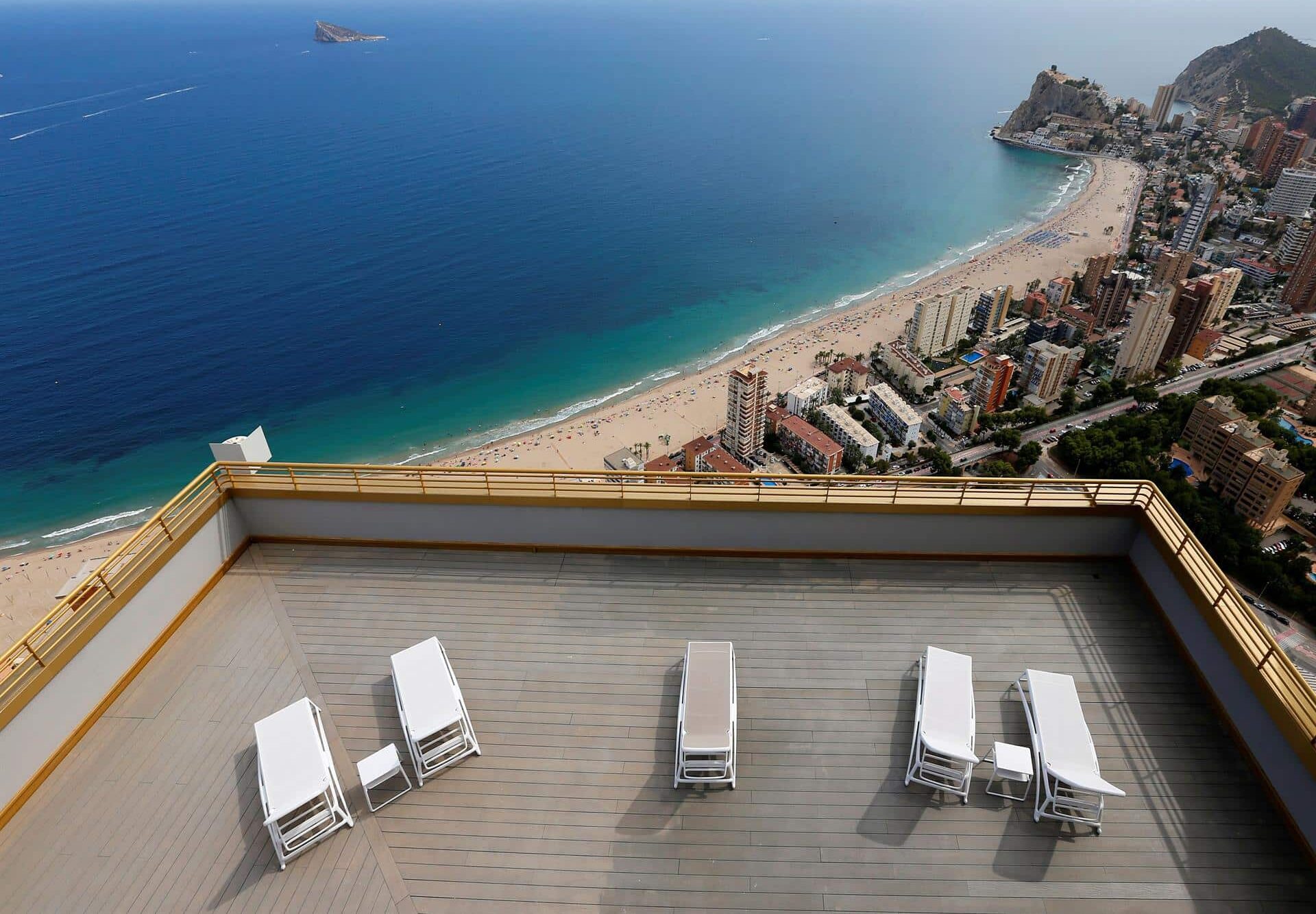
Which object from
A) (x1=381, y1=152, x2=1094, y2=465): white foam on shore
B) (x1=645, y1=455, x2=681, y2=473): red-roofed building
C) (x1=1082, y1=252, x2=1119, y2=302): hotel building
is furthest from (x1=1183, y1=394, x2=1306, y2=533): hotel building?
(x1=645, y1=455, x2=681, y2=473): red-roofed building

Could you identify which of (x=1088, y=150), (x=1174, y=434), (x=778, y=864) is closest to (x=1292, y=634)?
(x=1174, y=434)

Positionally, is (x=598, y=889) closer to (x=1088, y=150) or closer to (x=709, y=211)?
(x=709, y=211)

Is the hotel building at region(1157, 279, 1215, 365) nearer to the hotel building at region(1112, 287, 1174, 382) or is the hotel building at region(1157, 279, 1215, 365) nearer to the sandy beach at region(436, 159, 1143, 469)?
the hotel building at region(1112, 287, 1174, 382)

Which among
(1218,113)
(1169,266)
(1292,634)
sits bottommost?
(1292,634)

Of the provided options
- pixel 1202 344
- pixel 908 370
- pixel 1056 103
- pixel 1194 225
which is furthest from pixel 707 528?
pixel 1056 103

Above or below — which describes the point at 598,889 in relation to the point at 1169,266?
above

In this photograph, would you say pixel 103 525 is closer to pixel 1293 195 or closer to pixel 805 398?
pixel 805 398

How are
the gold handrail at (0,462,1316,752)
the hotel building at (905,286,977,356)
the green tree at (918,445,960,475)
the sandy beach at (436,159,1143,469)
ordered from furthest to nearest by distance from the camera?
1. the hotel building at (905,286,977,356)
2. the sandy beach at (436,159,1143,469)
3. the green tree at (918,445,960,475)
4. the gold handrail at (0,462,1316,752)
